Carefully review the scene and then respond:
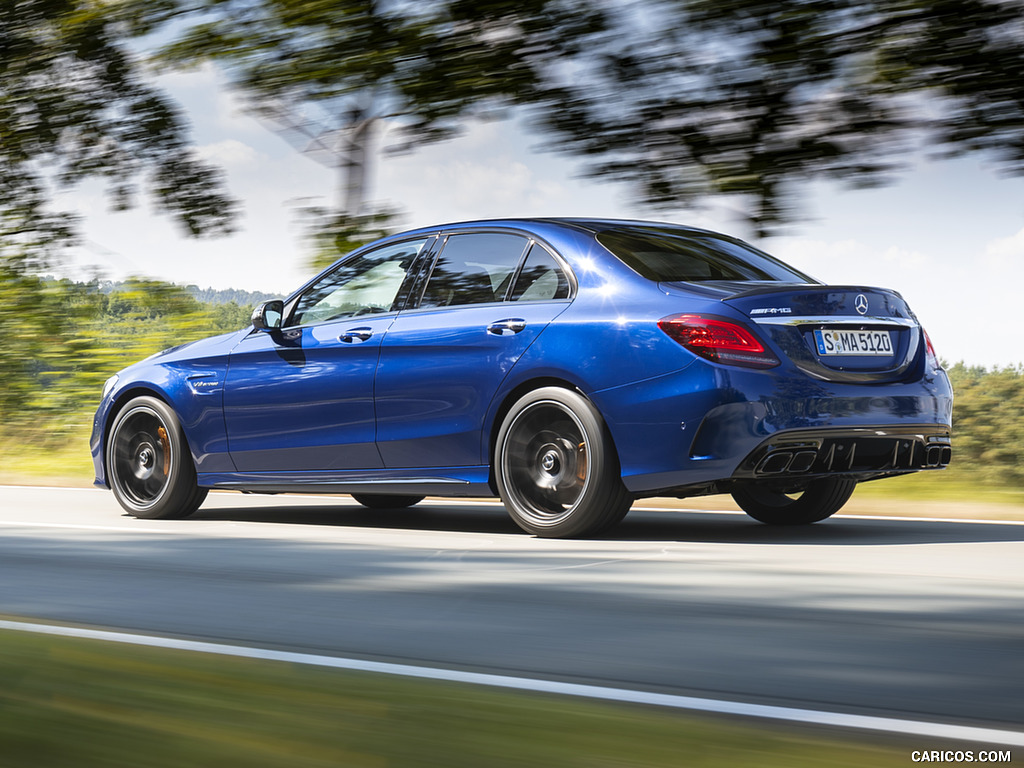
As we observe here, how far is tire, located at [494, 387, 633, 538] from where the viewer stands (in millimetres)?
6867

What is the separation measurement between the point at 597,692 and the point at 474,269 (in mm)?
4324

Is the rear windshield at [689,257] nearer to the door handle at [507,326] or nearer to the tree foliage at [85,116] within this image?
the door handle at [507,326]

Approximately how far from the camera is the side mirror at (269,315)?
8445 millimetres

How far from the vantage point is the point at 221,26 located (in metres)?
13.5

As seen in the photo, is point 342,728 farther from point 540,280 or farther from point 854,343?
point 540,280

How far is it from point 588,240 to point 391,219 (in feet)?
21.5

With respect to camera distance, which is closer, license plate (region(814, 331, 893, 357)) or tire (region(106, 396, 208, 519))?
license plate (region(814, 331, 893, 357))

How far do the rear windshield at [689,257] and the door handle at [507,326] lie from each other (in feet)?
2.02

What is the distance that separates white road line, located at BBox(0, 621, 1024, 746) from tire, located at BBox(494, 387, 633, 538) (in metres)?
2.78


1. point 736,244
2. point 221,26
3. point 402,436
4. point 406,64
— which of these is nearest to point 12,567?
point 402,436

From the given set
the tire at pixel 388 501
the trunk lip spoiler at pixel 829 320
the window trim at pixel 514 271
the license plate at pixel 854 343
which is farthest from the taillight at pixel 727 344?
the tire at pixel 388 501

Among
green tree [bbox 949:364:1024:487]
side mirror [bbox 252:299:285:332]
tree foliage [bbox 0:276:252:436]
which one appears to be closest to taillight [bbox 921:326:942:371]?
green tree [bbox 949:364:1024:487]

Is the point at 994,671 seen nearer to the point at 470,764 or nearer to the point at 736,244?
the point at 470,764

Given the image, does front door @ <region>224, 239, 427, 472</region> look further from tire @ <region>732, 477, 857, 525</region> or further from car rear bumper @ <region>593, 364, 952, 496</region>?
tire @ <region>732, 477, 857, 525</region>
